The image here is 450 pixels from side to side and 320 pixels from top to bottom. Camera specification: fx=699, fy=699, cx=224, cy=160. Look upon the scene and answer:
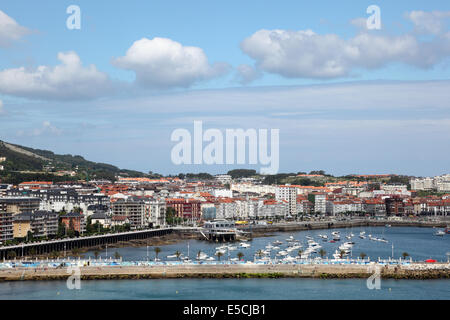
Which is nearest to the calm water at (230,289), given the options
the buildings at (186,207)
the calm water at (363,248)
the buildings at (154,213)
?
the calm water at (363,248)

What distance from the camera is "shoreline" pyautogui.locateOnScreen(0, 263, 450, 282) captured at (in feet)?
83.9

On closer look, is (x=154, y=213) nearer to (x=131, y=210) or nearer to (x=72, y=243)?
(x=131, y=210)

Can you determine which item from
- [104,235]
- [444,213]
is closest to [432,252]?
[104,235]

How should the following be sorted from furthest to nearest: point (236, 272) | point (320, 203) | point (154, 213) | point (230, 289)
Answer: point (320, 203) → point (154, 213) → point (236, 272) → point (230, 289)

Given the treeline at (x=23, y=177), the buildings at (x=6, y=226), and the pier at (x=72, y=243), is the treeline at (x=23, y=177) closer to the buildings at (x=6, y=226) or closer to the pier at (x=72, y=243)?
the pier at (x=72, y=243)

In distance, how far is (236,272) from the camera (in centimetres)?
2595

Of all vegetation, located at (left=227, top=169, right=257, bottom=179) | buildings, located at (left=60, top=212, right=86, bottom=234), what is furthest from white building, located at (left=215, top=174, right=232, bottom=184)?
buildings, located at (left=60, top=212, right=86, bottom=234)

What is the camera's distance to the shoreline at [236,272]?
83.9 ft

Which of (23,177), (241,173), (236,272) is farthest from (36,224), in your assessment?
(241,173)

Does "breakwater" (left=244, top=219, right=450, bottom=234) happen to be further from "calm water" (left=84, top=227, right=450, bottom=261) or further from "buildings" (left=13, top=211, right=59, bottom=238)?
"buildings" (left=13, top=211, right=59, bottom=238)

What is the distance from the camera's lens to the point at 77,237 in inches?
1607

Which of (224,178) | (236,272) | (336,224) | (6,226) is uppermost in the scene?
(224,178)
